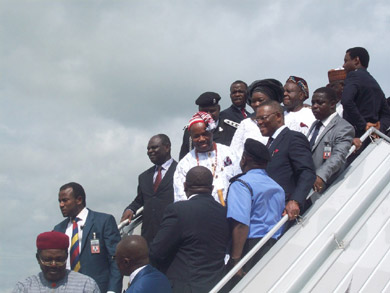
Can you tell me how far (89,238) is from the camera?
5891mm

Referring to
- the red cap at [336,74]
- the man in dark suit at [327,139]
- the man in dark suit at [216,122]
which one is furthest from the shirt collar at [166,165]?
the red cap at [336,74]

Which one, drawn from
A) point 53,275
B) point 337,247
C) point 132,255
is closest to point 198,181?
point 132,255

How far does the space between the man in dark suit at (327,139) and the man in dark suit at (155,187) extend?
183 cm

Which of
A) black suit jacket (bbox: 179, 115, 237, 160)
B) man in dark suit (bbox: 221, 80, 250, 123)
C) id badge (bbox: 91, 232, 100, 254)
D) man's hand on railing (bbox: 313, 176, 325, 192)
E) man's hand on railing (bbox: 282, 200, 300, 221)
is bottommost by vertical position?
man's hand on railing (bbox: 282, 200, 300, 221)

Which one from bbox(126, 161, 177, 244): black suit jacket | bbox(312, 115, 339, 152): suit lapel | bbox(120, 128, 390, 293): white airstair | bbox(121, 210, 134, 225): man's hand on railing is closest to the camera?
bbox(120, 128, 390, 293): white airstair

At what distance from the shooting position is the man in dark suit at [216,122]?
759cm

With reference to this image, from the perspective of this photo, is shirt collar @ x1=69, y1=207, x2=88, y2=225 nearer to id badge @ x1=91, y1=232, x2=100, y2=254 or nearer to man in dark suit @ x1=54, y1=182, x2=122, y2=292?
man in dark suit @ x1=54, y1=182, x2=122, y2=292

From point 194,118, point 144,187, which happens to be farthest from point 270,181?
point 144,187

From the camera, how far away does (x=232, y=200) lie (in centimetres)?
450

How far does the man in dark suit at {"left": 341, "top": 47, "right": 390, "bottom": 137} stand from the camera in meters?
6.44

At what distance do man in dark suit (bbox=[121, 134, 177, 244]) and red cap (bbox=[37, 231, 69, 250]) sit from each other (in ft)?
6.59

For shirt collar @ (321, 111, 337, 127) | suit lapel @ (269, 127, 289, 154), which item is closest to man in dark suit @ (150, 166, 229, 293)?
suit lapel @ (269, 127, 289, 154)

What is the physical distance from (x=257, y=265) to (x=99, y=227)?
222 centimetres

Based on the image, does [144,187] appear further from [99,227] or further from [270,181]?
[270,181]
